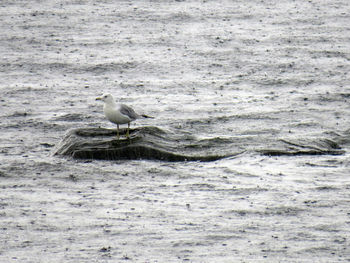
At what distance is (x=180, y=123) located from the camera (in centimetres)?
1229

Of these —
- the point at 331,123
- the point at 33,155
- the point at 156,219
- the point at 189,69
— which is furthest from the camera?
the point at 189,69

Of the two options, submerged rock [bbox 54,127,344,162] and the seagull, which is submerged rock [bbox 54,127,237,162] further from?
the seagull

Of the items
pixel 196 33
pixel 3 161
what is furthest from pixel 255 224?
pixel 196 33

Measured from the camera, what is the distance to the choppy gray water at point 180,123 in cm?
825

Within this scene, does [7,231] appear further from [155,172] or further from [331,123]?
[331,123]

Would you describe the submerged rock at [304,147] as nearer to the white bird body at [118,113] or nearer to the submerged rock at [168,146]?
the submerged rock at [168,146]

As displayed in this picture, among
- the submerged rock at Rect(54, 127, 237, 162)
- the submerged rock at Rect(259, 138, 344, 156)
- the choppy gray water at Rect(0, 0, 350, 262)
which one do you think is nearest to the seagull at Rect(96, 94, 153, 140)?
the submerged rock at Rect(54, 127, 237, 162)

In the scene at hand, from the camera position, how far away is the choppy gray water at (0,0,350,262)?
8.25m

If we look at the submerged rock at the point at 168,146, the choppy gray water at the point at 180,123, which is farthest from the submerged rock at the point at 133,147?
the choppy gray water at the point at 180,123

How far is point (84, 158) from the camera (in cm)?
1073

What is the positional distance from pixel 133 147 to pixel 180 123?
5.45 ft

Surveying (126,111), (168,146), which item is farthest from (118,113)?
(168,146)

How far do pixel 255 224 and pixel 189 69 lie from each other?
22.1ft

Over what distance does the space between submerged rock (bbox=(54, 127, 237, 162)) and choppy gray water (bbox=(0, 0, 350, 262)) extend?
0.62 feet
